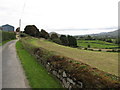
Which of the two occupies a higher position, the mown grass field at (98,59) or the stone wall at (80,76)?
the stone wall at (80,76)

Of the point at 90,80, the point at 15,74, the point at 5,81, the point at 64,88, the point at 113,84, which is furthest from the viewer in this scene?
the point at 15,74

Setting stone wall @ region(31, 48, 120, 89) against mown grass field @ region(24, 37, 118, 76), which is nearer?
stone wall @ region(31, 48, 120, 89)

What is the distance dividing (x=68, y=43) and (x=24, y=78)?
6071cm

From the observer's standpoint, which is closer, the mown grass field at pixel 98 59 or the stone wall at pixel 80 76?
the stone wall at pixel 80 76

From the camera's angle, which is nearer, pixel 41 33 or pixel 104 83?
pixel 104 83

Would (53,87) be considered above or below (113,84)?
below

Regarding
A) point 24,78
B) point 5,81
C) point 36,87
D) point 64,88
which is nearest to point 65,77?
point 64,88

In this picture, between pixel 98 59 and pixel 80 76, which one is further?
pixel 98 59

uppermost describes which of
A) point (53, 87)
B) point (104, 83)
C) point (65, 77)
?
point (104, 83)

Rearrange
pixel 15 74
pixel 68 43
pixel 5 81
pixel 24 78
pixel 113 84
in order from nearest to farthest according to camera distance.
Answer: pixel 113 84 < pixel 5 81 < pixel 24 78 < pixel 15 74 < pixel 68 43

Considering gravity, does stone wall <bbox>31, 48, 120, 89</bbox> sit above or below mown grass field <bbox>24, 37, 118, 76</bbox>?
above

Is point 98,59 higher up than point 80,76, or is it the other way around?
point 80,76

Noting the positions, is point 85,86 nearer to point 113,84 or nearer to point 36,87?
point 113,84

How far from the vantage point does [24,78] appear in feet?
24.2
